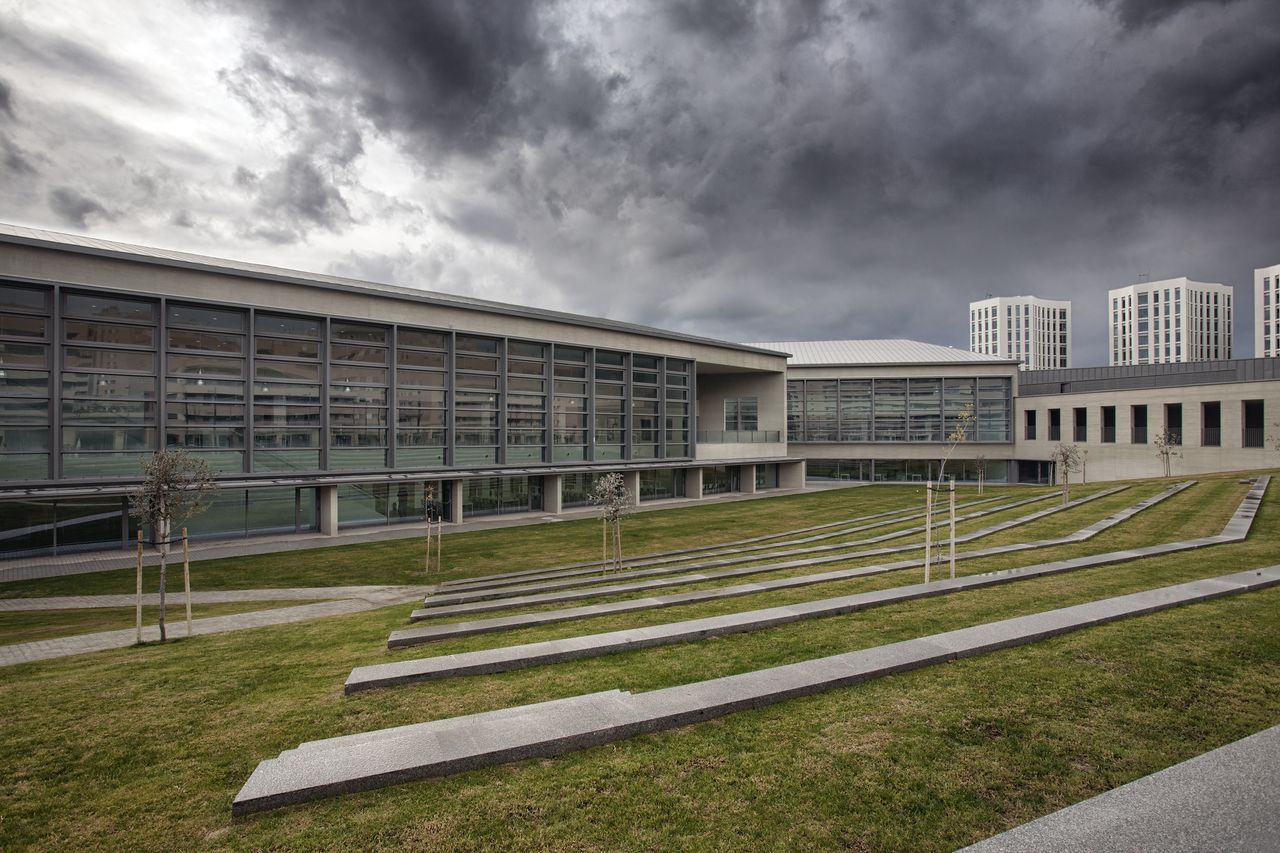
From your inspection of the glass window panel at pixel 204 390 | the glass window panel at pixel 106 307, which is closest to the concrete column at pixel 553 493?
the glass window panel at pixel 204 390

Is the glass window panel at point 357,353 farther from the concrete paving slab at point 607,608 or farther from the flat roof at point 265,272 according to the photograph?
the concrete paving slab at point 607,608

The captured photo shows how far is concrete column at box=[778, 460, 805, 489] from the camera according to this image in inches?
2383

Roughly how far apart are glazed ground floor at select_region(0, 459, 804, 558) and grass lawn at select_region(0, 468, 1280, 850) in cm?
1626

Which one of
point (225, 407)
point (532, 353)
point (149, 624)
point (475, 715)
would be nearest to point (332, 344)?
point (225, 407)

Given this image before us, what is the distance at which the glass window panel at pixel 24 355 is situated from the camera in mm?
24016

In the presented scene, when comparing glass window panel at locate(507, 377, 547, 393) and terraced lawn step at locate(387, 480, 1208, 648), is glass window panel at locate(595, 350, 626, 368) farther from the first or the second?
terraced lawn step at locate(387, 480, 1208, 648)

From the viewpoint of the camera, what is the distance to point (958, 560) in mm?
16312

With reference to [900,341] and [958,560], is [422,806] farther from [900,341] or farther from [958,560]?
[900,341]

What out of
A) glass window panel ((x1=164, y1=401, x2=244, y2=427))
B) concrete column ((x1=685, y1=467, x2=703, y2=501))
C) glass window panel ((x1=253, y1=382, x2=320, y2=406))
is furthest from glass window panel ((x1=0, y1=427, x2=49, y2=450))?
concrete column ((x1=685, y1=467, x2=703, y2=501))

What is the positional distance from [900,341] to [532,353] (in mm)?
48926

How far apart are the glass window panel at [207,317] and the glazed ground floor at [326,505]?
761 centimetres

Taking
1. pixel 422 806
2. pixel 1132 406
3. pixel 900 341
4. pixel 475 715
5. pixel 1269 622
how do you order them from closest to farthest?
pixel 422 806
pixel 475 715
pixel 1269 622
pixel 1132 406
pixel 900 341

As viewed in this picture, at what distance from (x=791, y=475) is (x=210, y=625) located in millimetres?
52625

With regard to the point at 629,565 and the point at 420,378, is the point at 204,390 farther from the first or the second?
the point at 629,565
